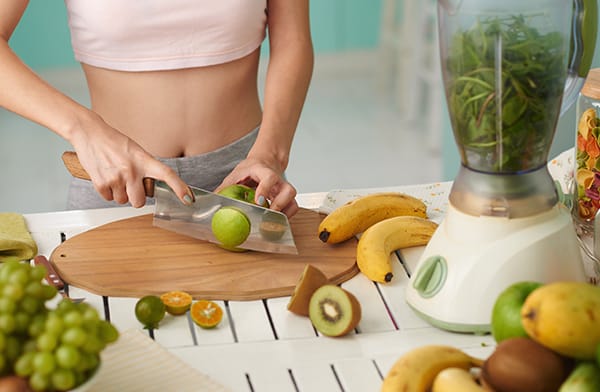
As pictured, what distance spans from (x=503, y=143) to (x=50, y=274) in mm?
655

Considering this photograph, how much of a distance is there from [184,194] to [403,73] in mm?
3808

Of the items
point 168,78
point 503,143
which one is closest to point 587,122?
point 503,143

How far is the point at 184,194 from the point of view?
4.39 ft

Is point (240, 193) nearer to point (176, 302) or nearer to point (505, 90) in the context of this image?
point (176, 302)

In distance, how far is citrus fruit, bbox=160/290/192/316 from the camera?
3.82 feet

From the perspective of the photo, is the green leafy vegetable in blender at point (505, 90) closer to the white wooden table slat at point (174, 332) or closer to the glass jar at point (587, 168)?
the glass jar at point (587, 168)

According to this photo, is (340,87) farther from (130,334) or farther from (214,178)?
(130,334)

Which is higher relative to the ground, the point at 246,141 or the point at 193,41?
the point at 193,41

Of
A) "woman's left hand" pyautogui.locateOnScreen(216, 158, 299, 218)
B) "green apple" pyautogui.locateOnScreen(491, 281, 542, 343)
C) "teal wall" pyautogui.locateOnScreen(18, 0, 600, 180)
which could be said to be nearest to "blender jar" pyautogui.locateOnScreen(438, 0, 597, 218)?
"green apple" pyautogui.locateOnScreen(491, 281, 542, 343)

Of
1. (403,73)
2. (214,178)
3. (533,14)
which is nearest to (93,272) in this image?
(214,178)

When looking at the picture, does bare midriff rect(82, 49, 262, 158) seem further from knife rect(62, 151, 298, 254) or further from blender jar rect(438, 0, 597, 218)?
blender jar rect(438, 0, 597, 218)

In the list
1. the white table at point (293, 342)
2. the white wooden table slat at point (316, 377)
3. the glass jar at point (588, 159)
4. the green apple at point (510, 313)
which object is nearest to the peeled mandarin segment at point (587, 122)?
the glass jar at point (588, 159)

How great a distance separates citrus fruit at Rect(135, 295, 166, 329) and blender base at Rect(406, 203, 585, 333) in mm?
339

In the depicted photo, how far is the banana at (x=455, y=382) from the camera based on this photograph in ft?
2.86
